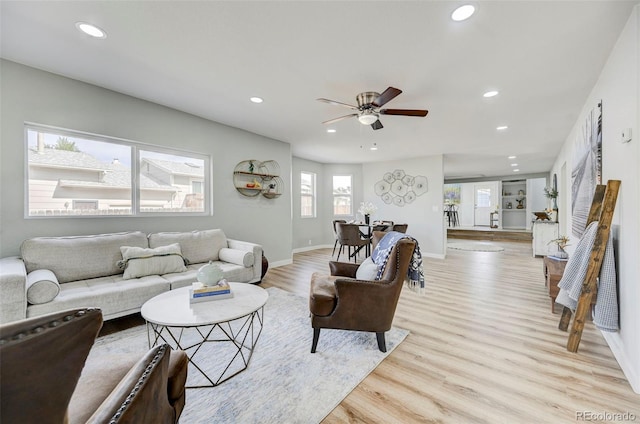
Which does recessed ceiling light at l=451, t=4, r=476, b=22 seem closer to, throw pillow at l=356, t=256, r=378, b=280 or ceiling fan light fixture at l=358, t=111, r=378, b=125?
ceiling fan light fixture at l=358, t=111, r=378, b=125

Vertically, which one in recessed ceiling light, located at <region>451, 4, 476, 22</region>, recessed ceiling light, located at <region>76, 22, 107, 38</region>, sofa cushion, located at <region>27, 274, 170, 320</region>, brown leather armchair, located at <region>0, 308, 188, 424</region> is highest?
recessed ceiling light, located at <region>76, 22, 107, 38</region>

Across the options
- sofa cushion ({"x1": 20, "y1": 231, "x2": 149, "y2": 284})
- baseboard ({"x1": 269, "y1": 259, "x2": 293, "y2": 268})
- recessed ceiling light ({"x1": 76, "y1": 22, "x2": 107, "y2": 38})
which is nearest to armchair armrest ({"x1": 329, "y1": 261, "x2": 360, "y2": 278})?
sofa cushion ({"x1": 20, "y1": 231, "x2": 149, "y2": 284})

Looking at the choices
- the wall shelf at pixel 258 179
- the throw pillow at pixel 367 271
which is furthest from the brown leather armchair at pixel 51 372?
the wall shelf at pixel 258 179

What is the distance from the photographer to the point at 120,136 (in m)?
3.20

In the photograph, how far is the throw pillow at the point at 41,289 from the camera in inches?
80.2

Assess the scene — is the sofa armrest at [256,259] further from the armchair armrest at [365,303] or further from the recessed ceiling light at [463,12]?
the recessed ceiling light at [463,12]

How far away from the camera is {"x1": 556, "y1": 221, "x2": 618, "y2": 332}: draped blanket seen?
1983 millimetres

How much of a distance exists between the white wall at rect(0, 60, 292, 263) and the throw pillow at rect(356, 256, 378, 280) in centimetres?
272

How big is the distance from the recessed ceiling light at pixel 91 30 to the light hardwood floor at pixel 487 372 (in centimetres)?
311

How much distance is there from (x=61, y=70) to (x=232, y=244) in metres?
2.66

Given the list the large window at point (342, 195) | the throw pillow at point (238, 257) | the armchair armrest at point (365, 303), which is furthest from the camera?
the large window at point (342, 195)

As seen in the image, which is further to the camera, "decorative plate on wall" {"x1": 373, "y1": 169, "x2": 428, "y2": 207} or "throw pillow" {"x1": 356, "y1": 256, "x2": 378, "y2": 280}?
"decorative plate on wall" {"x1": 373, "y1": 169, "x2": 428, "y2": 207}

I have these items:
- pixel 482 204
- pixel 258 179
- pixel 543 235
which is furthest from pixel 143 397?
pixel 482 204

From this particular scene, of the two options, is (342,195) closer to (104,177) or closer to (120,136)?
(120,136)
